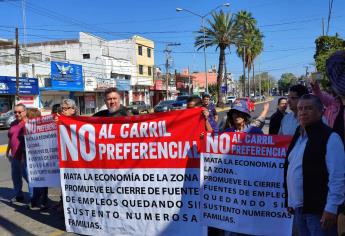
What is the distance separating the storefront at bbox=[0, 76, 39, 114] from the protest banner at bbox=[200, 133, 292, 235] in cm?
3480

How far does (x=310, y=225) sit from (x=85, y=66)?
52992mm

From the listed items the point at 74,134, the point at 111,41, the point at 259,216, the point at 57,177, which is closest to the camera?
the point at 259,216

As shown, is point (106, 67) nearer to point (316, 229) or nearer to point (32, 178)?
point (32, 178)

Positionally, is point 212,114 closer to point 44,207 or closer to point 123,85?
point 44,207

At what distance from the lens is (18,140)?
7.38 meters

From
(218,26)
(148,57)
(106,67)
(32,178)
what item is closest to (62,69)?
A: (106,67)

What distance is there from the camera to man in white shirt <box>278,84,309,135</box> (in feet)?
17.7

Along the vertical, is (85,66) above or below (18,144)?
above

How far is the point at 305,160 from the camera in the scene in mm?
3219

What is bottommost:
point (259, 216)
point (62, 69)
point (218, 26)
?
point (259, 216)

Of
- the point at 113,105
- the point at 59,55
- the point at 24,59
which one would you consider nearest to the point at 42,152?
the point at 113,105

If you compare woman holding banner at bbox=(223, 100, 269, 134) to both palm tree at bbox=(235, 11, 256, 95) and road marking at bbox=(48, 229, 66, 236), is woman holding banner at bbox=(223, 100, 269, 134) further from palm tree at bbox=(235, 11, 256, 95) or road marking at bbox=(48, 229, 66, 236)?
palm tree at bbox=(235, 11, 256, 95)

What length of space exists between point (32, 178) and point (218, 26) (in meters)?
41.6

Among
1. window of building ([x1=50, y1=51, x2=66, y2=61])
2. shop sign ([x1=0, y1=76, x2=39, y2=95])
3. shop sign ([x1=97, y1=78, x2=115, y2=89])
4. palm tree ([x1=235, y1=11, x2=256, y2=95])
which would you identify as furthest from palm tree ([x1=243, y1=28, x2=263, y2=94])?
shop sign ([x1=0, y1=76, x2=39, y2=95])
